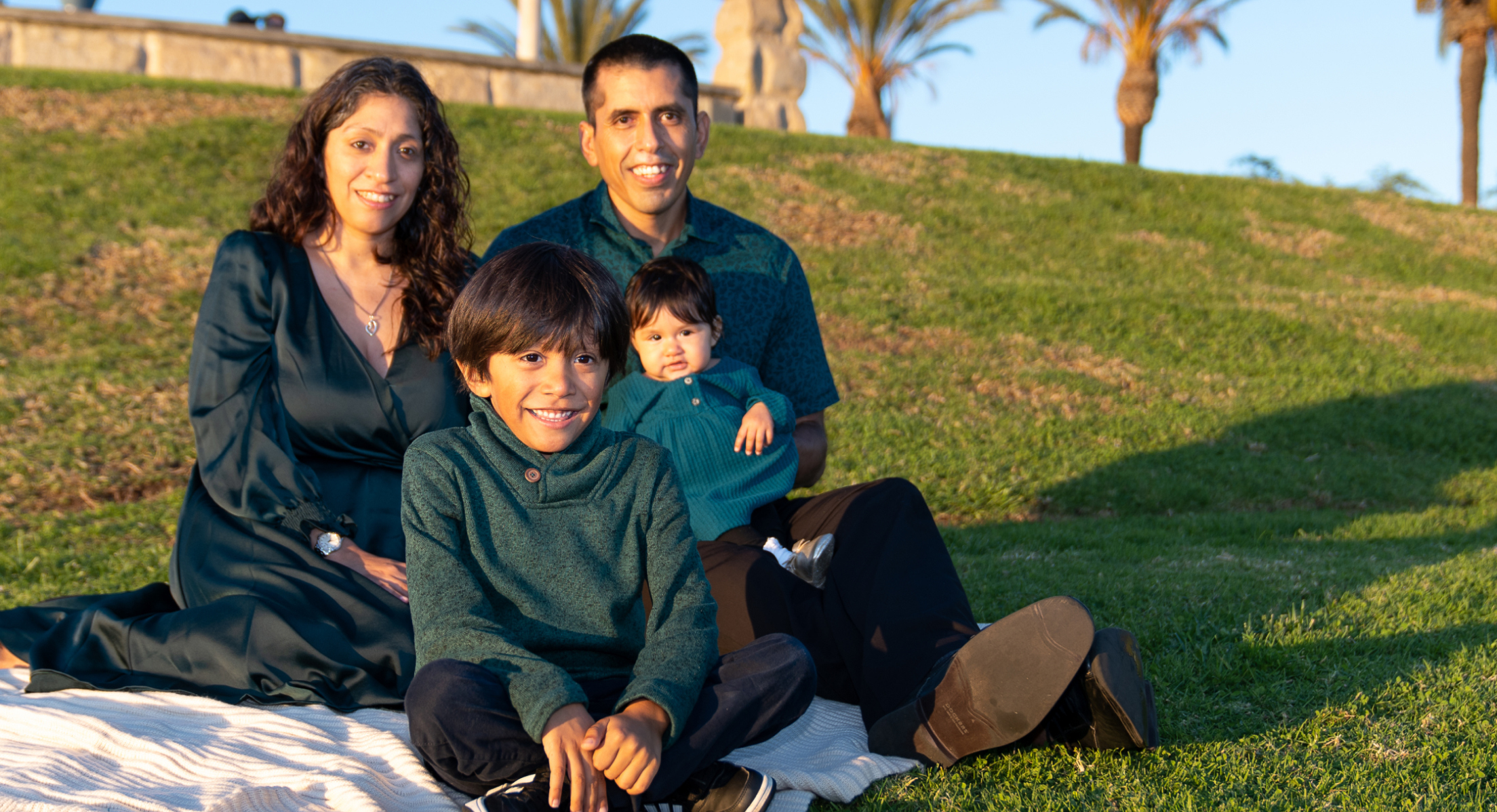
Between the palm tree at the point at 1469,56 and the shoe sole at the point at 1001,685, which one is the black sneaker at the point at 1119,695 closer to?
the shoe sole at the point at 1001,685

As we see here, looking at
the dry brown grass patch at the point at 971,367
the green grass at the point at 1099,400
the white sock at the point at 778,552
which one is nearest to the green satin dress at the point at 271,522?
the white sock at the point at 778,552

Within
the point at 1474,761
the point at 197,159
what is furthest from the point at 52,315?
the point at 1474,761

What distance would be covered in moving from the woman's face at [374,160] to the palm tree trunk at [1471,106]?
2369 centimetres

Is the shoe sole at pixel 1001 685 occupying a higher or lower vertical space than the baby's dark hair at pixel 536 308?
lower

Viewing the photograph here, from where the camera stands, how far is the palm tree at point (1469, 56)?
2173 centimetres

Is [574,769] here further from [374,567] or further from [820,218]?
[820,218]

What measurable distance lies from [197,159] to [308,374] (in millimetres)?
10976

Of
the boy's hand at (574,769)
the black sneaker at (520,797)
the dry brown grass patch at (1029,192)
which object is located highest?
the dry brown grass patch at (1029,192)

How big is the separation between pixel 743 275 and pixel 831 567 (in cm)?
139

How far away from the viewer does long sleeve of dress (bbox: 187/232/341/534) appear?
11.7ft

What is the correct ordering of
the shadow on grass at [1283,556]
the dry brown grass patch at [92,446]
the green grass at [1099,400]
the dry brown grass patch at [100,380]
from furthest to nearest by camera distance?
the dry brown grass patch at [100,380] → the dry brown grass patch at [92,446] → the shadow on grass at [1283,556] → the green grass at [1099,400]

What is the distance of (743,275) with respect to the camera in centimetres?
444

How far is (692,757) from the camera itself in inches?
98.0

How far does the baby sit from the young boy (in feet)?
3.34
